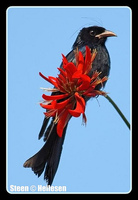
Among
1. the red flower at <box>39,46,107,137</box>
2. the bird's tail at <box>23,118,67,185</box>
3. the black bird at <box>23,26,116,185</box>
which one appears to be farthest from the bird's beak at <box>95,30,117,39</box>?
the red flower at <box>39,46,107,137</box>

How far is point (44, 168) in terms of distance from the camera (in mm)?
3127

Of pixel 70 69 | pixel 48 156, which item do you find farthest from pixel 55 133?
pixel 70 69

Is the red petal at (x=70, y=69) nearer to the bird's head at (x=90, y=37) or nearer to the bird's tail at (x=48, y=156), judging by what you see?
the bird's tail at (x=48, y=156)

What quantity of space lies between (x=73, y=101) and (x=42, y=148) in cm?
124

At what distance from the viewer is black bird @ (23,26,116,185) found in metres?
3.06

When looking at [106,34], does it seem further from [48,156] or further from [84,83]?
[84,83]

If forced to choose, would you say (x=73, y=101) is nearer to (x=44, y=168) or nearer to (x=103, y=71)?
(x=44, y=168)

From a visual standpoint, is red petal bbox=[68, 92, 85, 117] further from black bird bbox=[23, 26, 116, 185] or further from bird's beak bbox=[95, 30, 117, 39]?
bird's beak bbox=[95, 30, 117, 39]

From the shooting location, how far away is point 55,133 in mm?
3428

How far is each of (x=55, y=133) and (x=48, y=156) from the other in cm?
25

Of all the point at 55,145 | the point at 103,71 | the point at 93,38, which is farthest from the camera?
the point at 93,38

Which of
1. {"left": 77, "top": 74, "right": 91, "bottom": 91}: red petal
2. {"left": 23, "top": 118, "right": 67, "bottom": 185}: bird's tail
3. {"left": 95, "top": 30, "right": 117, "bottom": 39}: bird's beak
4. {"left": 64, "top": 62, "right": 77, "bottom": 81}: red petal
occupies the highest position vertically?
{"left": 95, "top": 30, "right": 117, "bottom": 39}: bird's beak

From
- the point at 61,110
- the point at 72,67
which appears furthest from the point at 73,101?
the point at 72,67

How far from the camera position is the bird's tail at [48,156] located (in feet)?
9.95
